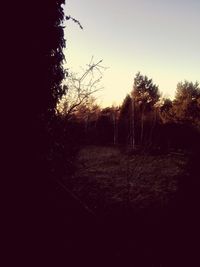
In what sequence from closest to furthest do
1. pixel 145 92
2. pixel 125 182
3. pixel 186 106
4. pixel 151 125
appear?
pixel 125 182
pixel 186 106
pixel 151 125
pixel 145 92

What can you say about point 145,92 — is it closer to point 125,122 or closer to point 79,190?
point 125,122

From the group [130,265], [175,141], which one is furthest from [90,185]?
[175,141]

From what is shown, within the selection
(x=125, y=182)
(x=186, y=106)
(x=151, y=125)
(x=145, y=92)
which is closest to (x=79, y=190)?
(x=125, y=182)

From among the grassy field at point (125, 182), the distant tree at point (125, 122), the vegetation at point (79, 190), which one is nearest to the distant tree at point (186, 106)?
the distant tree at point (125, 122)

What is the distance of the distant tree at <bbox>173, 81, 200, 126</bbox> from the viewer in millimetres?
44281

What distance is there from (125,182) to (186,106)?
25.5 meters

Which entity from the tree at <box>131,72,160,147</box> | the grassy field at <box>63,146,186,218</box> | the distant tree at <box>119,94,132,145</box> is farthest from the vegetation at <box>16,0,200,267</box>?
the tree at <box>131,72,160,147</box>

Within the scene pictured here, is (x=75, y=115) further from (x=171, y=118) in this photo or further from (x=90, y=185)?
(x=171, y=118)

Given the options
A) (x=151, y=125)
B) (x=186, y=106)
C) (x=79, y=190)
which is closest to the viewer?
(x=79, y=190)

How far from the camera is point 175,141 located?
1764 inches

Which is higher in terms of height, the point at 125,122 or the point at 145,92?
the point at 145,92

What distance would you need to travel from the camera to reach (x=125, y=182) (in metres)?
22.6

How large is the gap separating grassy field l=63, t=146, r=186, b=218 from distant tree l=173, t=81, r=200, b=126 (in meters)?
11.0

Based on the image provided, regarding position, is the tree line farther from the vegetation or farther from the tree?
the vegetation
